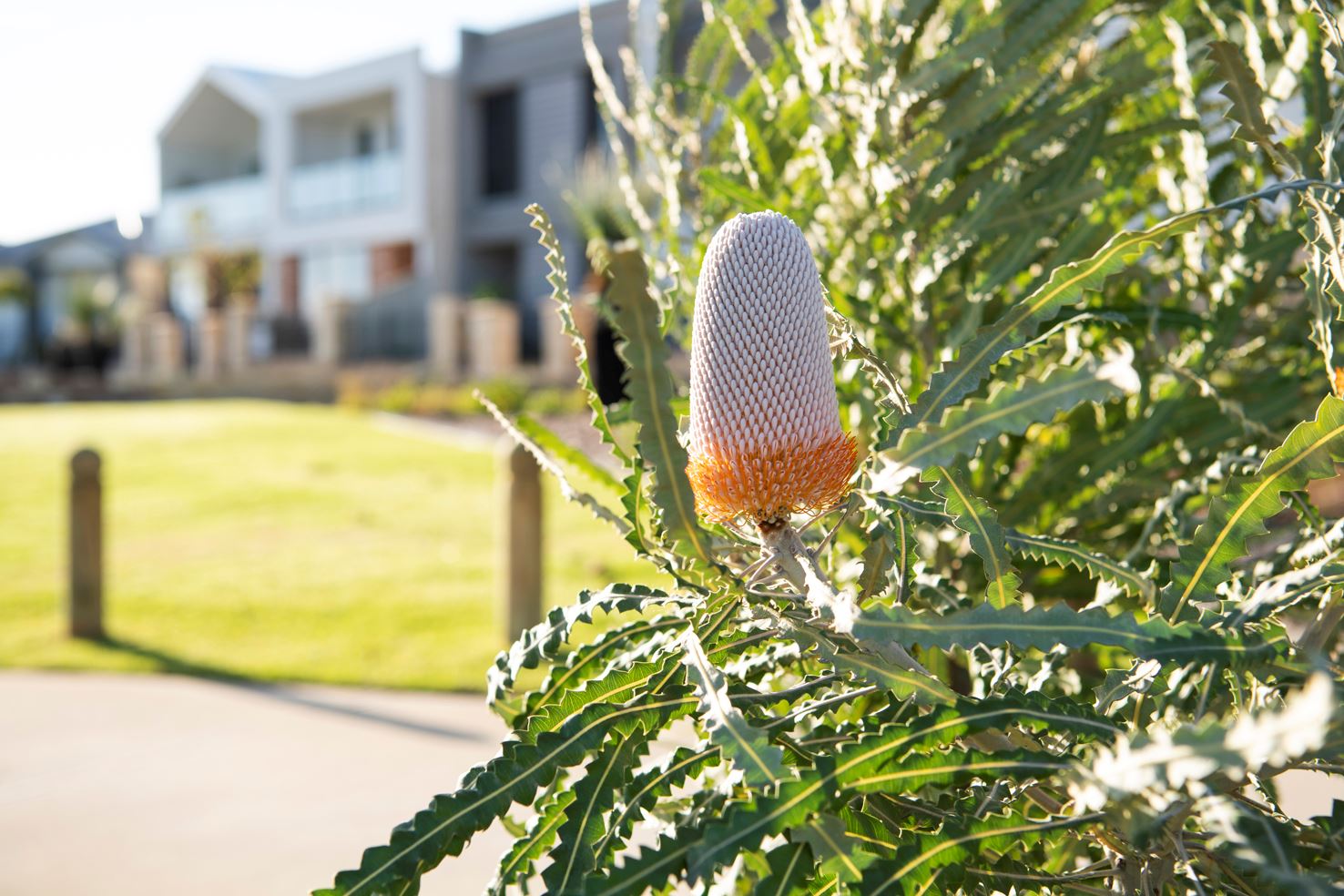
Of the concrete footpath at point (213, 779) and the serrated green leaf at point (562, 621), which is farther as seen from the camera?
the concrete footpath at point (213, 779)

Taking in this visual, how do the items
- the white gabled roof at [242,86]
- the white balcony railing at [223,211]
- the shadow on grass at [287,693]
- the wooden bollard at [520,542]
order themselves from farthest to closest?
the white balcony railing at [223,211] < the white gabled roof at [242,86] < the wooden bollard at [520,542] < the shadow on grass at [287,693]

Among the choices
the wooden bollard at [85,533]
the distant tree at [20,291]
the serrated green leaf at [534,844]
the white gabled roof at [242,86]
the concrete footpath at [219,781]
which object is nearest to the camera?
the serrated green leaf at [534,844]

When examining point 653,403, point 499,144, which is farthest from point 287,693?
point 499,144


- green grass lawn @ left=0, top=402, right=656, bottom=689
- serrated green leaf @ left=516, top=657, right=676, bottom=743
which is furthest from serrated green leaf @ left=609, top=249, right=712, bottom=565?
green grass lawn @ left=0, top=402, right=656, bottom=689

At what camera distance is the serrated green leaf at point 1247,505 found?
2.73 ft

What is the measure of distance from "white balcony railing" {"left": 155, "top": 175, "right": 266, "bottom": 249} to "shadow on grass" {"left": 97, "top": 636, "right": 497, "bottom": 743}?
81.1ft

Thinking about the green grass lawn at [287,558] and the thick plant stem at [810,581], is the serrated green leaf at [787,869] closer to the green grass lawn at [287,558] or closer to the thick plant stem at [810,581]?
the thick plant stem at [810,581]

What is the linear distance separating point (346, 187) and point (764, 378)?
27.5 meters

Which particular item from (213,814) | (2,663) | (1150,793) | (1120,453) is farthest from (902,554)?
(2,663)

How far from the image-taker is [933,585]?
116 centimetres

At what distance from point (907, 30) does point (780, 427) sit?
2.62 feet

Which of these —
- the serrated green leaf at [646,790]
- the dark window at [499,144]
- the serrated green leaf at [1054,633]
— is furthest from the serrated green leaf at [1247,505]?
the dark window at [499,144]

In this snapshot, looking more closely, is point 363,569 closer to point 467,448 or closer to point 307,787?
point 307,787

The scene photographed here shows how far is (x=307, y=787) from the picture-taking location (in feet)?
14.9
